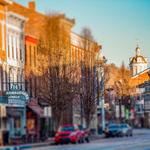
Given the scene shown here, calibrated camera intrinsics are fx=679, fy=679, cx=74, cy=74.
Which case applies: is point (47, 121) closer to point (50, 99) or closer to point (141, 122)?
point (50, 99)

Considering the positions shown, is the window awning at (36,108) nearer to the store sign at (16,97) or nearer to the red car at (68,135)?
the store sign at (16,97)

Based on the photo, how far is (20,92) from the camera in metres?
58.6

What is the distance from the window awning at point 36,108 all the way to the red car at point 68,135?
430 inches

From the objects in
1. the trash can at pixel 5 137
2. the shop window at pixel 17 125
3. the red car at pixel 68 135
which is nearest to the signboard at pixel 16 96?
the shop window at pixel 17 125

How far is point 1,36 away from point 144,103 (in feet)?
289

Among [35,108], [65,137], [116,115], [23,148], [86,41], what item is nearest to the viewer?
[23,148]

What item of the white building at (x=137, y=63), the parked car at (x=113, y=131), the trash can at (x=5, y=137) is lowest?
the trash can at (x=5, y=137)

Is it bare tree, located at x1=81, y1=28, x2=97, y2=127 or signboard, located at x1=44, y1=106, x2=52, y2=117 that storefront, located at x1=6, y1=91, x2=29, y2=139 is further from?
bare tree, located at x1=81, y1=28, x2=97, y2=127

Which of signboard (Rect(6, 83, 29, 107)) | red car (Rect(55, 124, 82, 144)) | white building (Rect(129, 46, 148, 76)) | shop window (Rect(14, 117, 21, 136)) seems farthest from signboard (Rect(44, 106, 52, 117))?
white building (Rect(129, 46, 148, 76))

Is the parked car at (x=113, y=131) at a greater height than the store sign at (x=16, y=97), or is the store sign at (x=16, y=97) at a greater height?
the store sign at (x=16, y=97)

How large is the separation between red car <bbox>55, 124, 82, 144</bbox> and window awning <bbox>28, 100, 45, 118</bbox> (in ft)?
35.8

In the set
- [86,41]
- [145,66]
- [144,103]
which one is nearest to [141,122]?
[144,103]

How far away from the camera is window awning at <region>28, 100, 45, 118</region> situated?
6725 centimetres

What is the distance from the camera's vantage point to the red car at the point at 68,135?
5566cm
